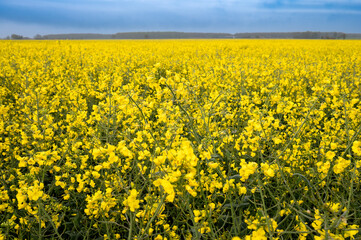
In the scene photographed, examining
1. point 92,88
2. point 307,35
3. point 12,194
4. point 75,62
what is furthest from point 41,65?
point 307,35

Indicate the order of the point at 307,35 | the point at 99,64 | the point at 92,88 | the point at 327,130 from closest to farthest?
the point at 327,130, the point at 92,88, the point at 99,64, the point at 307,35

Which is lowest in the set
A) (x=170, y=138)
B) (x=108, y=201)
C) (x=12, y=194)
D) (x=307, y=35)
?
(x=12, y=194)

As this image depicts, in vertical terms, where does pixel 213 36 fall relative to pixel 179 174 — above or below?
above

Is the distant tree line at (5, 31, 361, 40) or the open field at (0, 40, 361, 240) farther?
the distant tree line at (5, 31, 361, 40)

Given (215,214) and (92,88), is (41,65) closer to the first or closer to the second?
(92,88)

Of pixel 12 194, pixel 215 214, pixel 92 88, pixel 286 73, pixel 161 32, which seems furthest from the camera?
pixel 161 32

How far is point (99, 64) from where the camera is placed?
8242 millimetres

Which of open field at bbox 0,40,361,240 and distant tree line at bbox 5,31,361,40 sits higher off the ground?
distant tree line at bbox 5,31,361,40

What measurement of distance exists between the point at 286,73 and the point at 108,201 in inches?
225

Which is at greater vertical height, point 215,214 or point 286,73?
point 286,73

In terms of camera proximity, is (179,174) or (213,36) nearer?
(179,174)

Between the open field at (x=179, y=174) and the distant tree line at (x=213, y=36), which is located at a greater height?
the distant tree line at (x=213, y=36)

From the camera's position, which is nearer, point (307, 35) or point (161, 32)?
point (307, 35)

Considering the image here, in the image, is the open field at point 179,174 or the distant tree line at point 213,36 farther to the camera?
the distant tree line at point 213,36
